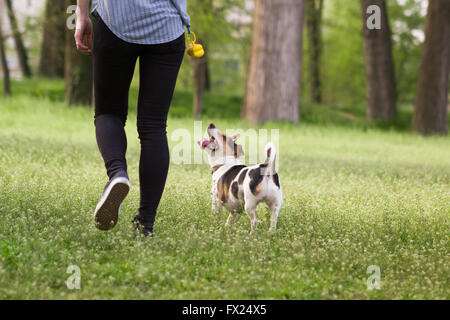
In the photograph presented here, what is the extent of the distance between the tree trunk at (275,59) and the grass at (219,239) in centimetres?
716

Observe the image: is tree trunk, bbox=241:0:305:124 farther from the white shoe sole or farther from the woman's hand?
the white shoe sole

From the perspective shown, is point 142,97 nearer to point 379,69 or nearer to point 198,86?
point 198,86

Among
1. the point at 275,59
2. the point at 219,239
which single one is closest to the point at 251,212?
the point at 219,239

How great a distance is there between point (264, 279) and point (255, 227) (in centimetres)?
109

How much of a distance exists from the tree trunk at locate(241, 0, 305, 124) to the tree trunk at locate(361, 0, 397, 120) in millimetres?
5551

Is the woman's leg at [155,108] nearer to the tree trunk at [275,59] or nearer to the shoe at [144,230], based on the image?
the shoe at [144,230]

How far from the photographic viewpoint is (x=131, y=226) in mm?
4359

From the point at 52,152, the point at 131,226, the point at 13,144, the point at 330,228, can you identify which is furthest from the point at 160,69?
the point at 13,144

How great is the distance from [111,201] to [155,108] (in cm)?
68

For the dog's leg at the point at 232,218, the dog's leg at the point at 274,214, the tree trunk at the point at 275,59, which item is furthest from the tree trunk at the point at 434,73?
the dog's leg at the point at 274,214

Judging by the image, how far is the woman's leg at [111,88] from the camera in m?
3.91

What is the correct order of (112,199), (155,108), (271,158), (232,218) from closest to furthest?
(112,199), (155,108), (271,158), (232,218)

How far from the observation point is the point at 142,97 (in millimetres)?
4020

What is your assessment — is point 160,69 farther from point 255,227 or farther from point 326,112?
point 326,112
